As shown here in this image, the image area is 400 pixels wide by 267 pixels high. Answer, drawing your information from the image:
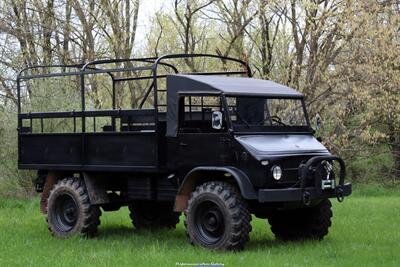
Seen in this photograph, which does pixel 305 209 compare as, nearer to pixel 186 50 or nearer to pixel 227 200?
pixel 227 200

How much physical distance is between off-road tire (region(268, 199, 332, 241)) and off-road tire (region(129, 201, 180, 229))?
7.12ft

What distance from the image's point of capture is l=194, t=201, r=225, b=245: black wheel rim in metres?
9.98

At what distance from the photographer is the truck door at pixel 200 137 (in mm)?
10095

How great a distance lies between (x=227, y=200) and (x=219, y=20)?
14426 millimetres

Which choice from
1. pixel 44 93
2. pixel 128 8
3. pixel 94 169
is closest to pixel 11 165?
pixel 44 93

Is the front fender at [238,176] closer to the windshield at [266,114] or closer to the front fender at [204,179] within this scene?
the front fender at [204,179]

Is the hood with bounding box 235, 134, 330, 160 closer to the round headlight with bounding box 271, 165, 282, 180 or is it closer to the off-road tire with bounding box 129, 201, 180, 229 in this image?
the round headlight with bounding box 271, 165, 282, 180

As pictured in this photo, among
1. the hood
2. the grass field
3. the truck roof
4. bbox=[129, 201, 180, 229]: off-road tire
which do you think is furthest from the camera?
bbox=[129, 201, 180, 229]: off-road tire

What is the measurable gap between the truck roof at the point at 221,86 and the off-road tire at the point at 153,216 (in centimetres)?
294

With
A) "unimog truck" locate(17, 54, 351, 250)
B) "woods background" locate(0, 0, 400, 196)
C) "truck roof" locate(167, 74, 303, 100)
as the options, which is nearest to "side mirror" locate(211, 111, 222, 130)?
"unimog truck" locate(17, 54, 351, 250)

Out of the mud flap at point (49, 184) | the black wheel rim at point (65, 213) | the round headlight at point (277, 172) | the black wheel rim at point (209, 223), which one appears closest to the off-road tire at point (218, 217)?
the black wheel rim at point (209, 223)

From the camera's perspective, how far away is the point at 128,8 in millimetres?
22844

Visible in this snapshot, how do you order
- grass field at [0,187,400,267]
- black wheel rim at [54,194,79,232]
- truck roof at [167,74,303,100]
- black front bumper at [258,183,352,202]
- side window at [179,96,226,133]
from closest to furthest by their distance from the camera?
grass field at [0,187,400,267], black front bumper at [258,183,352,202], truck roof at [167,74,303,100], side window at [179,96,226,133], black wheel rim at [54,194,79,232]

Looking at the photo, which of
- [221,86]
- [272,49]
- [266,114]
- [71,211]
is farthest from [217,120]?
[272,49]
